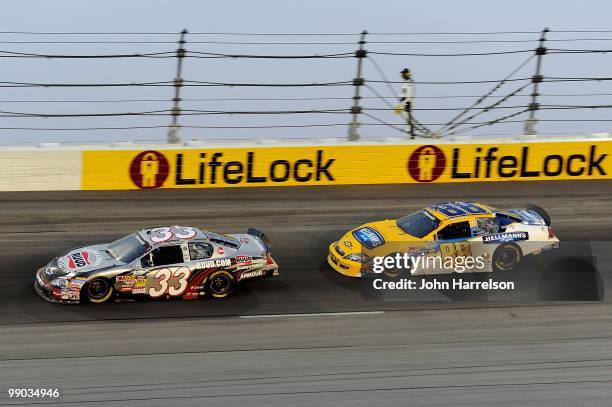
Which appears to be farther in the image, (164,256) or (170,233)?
(170,233)

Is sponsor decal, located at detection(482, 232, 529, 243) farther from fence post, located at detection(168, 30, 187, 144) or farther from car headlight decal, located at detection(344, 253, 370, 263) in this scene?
fence post, located at detection(168, 30, 187, 144)

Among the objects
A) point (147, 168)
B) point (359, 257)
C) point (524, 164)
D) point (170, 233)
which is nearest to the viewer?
point (170, 233)

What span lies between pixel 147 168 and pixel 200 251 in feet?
16.6

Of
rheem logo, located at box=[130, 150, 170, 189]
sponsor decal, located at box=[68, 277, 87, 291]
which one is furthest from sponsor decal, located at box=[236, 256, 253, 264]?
rheem logo, located at box=[130, 150, 170, 189]

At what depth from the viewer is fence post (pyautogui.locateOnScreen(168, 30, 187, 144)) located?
16.6 meters

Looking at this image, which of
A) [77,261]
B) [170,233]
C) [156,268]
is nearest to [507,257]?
[170,233]

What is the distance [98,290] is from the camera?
11.7 metres

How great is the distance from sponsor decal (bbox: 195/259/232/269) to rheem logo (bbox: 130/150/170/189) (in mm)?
5115

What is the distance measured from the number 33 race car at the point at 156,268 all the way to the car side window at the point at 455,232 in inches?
107

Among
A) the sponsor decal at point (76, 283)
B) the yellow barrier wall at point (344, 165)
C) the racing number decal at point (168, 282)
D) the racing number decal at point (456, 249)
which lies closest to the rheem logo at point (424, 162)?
the yellow barrier wall at point (344, 165)

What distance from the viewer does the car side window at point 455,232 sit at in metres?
12.9

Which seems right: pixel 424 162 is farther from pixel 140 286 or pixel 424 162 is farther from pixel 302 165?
pixel 140 286

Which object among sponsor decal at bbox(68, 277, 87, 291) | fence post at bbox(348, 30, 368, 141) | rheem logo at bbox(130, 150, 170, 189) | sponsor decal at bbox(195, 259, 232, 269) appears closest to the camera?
sponsor decal at bbox(68, 277, 87, 291)

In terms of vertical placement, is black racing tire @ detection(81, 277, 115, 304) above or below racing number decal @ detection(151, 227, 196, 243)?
below
